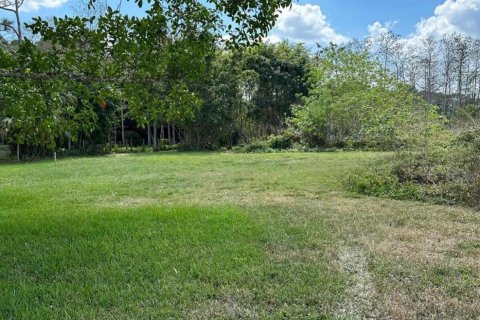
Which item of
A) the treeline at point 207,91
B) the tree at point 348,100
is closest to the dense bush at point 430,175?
the treeline at point 207,91

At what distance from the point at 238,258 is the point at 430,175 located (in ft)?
14.6

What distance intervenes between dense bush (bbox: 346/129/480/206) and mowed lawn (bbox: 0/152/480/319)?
50 centimetres

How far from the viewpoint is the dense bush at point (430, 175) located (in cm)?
620

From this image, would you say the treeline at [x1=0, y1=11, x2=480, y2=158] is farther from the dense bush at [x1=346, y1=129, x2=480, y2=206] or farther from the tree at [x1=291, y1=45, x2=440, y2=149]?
the dense bush at [x1=346, y1=129, x2=480, y2=206]

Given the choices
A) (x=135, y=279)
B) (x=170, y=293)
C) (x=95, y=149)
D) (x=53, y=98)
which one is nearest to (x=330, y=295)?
(x=170, y=293)

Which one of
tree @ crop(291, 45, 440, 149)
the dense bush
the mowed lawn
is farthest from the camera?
tree @ crop(291, 45, 440, 149)

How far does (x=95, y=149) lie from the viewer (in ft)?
66.2

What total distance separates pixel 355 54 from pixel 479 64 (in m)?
8.48

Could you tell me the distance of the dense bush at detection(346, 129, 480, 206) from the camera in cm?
620

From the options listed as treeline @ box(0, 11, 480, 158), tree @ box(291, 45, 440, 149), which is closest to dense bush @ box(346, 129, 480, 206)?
treeline @ box(0, 11, 480, 158)

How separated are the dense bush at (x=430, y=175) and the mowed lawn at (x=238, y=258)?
499mm

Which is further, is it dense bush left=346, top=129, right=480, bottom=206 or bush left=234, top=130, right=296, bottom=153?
bush left=234, top=130, right=296, bottom=153

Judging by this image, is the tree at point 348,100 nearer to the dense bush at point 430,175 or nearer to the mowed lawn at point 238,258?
the dense bush at point 430,175

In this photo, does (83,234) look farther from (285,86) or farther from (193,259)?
(285,86)
